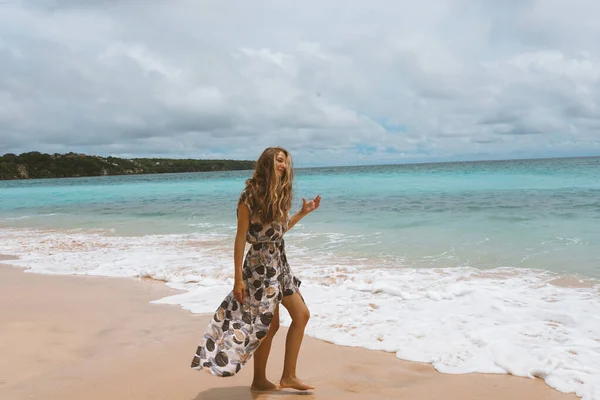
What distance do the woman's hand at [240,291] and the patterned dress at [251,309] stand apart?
0.04m

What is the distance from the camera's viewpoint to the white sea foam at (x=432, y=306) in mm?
4422

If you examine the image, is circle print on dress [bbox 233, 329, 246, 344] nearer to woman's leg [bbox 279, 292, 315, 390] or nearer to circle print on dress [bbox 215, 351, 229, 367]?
circle print on dress [bbox 215, 351, 229, 367]

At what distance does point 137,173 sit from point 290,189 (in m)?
139

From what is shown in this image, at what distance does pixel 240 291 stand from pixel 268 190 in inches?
30.9

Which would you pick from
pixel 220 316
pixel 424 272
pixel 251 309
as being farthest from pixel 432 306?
pixel 220 316

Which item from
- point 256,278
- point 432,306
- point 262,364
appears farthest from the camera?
point 432,306

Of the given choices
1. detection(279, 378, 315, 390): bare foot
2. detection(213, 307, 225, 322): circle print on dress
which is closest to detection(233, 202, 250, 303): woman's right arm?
detection(213, 307, 225, 322): circle print on dress

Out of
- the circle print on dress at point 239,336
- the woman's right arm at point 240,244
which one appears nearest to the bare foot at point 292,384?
the circle print on dress at point 239,336

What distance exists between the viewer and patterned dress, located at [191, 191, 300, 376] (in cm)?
351

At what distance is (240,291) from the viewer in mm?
3572

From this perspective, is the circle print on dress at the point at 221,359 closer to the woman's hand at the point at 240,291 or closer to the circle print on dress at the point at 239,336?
the circle print on dress at the point at 239,336

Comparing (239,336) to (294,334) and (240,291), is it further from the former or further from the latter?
(294,334)

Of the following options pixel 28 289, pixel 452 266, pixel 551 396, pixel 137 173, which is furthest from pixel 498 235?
pixel 137 173

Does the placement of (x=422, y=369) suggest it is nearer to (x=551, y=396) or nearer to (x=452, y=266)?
(x=551, y=396)
